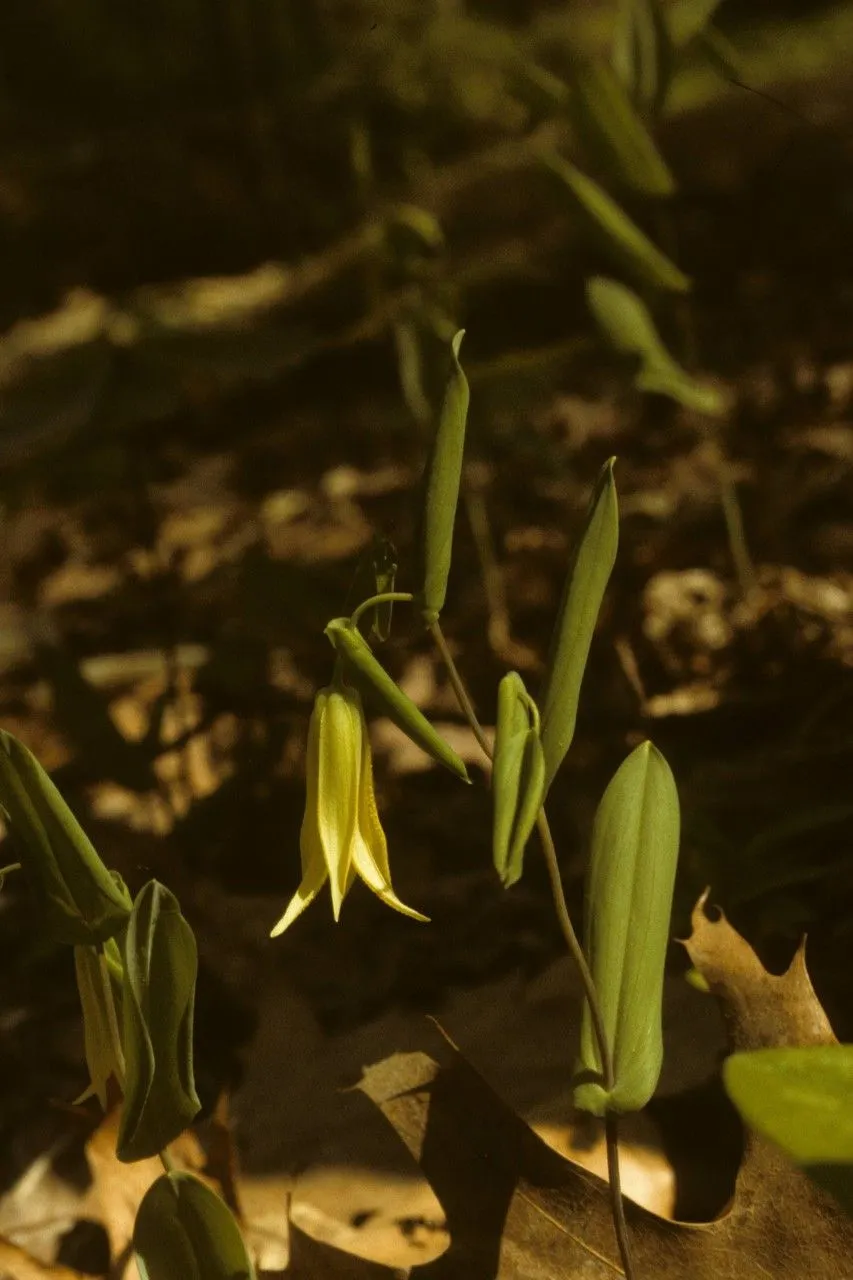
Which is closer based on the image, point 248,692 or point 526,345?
point 248,692

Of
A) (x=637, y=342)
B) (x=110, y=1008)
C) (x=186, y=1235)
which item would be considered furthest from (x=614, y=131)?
(x=186, y=1235)

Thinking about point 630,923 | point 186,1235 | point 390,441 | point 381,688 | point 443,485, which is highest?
point 443,485

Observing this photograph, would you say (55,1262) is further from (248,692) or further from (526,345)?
(526,345)

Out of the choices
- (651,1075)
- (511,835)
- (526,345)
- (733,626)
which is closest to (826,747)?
(733,626)

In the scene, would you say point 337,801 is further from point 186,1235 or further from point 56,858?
point 186,1235

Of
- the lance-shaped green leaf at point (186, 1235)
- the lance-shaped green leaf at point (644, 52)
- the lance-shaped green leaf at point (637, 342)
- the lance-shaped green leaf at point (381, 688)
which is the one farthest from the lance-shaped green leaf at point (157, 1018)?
the lance-shaped green leaf at point (644, 52)

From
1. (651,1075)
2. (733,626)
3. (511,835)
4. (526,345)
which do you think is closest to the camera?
(511,835)
